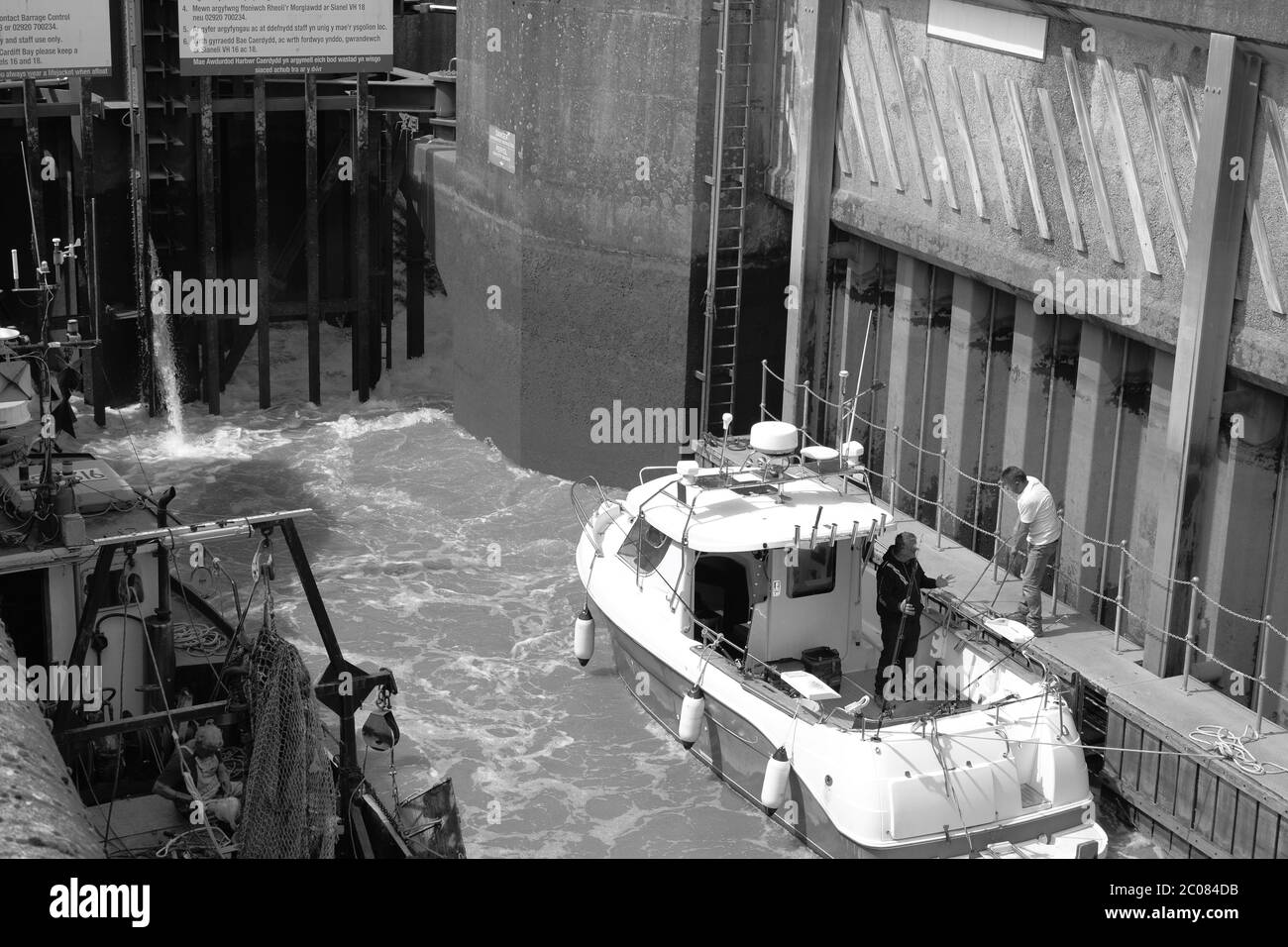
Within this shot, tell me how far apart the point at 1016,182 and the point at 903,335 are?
7.25 feet

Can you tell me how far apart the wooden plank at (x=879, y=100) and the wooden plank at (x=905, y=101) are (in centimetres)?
26

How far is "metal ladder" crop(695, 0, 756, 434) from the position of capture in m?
16.2

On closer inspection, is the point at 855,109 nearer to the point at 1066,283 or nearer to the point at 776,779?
the point at 1066,283

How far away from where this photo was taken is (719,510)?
39.3 feet

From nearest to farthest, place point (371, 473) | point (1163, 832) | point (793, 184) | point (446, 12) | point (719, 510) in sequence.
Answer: point (1163, 832)
point (719, 510)
point (793, 184)
point (371, 473)
point (446, 12)

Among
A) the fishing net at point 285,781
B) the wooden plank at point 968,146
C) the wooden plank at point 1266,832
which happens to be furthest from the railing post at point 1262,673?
the fishing net at point 285,781

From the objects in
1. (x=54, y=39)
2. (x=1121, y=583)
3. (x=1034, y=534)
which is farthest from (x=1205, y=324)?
(x=54, y=39)

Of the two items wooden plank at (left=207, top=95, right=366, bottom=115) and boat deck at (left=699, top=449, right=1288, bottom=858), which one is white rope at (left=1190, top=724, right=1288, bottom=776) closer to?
boat deck at (left=699, top=449, right=1288, bottom=858)

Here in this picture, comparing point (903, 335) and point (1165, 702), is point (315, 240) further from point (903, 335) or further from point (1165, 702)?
point (1165, 702)

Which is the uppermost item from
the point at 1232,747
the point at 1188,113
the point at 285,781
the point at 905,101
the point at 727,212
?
the point at 1188,113

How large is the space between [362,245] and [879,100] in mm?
7674

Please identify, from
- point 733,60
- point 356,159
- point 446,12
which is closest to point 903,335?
point 733,60

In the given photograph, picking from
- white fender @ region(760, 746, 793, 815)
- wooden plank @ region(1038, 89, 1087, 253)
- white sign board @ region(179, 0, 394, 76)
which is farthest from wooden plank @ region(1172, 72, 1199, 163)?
white sign board @ region(179, 0, 394, 76)

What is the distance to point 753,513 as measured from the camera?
A: 469 inches
